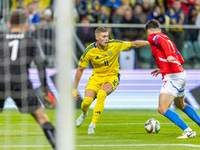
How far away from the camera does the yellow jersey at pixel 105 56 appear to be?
865 cm

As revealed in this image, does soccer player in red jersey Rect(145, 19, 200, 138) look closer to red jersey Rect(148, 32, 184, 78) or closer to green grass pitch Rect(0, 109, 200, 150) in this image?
red jersey Rect(148, 32, 184, 78)

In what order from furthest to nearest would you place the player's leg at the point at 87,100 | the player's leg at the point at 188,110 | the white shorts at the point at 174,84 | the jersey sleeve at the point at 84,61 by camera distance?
1. the jersey sleeve at the point at 84,61
2. the player's leg at the point at 87,100
3. the player's leg at the point at 188,110
4. the white shorts at the point at 174,84

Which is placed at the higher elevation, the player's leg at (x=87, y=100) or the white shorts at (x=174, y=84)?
the white shorts at (x=174, y=84)

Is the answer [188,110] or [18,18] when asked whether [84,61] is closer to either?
[188,110]

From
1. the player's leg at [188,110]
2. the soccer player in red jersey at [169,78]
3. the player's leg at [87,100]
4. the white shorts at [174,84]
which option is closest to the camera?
the soccer player in red jersey at [169,78]

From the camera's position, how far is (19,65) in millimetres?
5281

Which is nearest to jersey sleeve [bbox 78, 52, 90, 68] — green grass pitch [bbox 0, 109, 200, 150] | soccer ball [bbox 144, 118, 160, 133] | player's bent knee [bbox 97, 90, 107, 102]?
player's bent knee [bbox 97, 90, 107, 102]

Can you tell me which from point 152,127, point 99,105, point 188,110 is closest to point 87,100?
point 99,105

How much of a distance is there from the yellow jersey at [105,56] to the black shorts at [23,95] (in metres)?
3.34

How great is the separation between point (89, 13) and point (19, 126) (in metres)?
5.52

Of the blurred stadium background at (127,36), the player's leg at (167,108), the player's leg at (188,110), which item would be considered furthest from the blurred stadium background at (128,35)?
the player's leg at (167,108)

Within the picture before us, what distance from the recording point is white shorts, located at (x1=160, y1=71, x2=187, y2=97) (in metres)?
7.32

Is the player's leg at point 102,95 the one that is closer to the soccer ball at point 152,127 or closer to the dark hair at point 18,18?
the soccer ball at point 152,127

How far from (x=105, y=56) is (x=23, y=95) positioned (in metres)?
3.63
